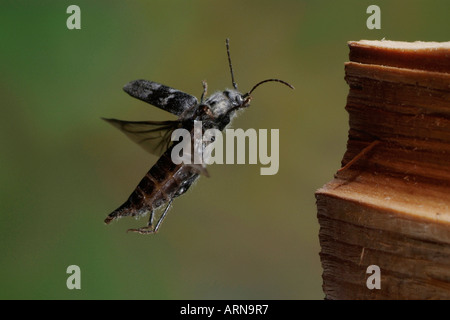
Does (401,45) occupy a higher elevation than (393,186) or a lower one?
higher

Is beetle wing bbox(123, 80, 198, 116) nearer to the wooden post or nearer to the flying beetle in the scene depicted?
the flying beetle

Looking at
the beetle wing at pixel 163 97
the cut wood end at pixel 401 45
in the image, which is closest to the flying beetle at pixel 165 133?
the beetle wing at pixel 163 97

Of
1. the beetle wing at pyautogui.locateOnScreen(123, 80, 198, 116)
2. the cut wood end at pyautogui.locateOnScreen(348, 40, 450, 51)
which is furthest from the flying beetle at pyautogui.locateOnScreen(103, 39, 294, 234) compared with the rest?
the cut wood end at pyautogui.locateOnScreen(348, 40, 450, 51)

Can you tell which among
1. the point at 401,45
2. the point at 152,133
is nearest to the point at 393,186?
the point at 401,45

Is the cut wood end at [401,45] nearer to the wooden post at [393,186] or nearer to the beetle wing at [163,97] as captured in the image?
the wooden post at [393,186]

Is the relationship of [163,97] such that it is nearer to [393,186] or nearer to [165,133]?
[165,133]

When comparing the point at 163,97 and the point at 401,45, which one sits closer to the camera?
the point at 401,45

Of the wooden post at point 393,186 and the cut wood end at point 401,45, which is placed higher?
the cut wood end at point 401,45
